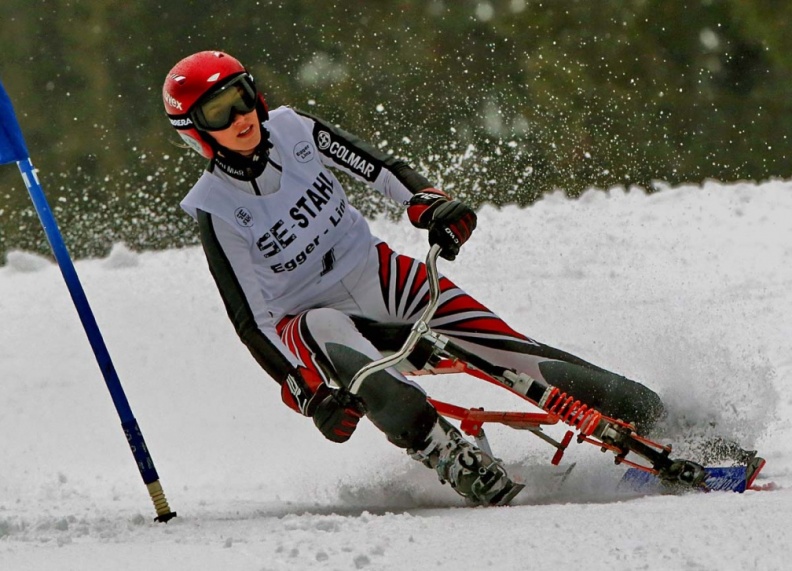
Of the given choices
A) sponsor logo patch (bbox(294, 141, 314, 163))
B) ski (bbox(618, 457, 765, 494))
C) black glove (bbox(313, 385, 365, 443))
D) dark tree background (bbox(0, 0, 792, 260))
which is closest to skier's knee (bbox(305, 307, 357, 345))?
black glove (bbox(313, 385, 365, 443))

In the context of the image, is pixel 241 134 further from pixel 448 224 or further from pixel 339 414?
pixel 339 414

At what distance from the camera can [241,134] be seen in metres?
3.79

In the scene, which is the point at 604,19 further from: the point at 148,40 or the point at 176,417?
the point at 176,417

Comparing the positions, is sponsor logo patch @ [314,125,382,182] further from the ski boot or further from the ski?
the ski

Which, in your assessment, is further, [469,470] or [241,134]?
[241,134]

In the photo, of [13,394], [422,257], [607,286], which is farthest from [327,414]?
[422,257]

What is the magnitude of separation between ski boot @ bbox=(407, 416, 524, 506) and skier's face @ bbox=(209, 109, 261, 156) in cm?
111

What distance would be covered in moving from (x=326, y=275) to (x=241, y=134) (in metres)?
0.58

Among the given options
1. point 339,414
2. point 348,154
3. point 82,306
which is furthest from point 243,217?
point 339,414

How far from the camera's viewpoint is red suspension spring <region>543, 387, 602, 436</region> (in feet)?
11.8

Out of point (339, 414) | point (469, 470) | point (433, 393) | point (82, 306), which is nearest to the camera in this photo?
point (339, 414)

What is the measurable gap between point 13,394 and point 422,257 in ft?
10.9

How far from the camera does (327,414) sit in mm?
3418

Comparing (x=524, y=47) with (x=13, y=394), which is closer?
(x=13, y=394)
